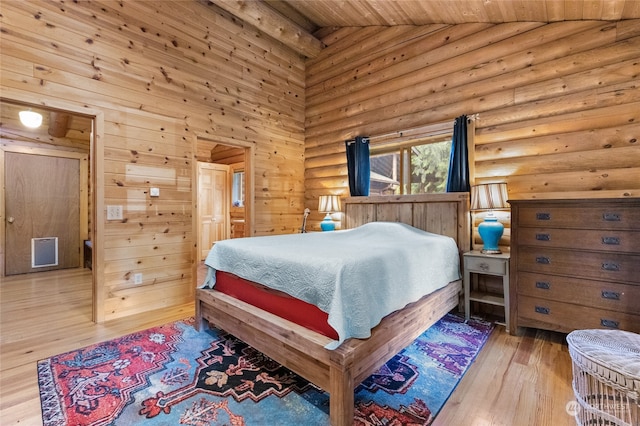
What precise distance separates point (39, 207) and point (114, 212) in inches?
127

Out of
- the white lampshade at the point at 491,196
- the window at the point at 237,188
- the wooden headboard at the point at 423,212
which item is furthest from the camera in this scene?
the window at the point at 237,188

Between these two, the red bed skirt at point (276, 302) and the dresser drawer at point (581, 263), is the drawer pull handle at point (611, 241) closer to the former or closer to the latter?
the dresser drawer at point (581, 263)

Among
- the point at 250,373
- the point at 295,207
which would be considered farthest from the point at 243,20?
the point at 250,373

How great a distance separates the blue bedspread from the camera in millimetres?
1588

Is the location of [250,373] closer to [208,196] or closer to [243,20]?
[243,20]

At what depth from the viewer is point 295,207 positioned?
16.4 feet

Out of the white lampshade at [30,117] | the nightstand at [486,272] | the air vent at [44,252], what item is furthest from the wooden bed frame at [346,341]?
the air vent at [44,252]

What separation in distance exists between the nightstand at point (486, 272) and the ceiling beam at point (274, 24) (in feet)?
13.2

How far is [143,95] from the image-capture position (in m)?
3.14

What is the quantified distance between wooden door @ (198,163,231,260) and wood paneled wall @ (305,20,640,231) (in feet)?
11.7

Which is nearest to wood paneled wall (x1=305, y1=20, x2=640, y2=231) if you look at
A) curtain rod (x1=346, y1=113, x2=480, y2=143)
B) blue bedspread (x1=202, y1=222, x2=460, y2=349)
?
curtain rod (x1=346, y1=113, x2=480, y2=143)

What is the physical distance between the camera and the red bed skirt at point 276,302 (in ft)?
5.57

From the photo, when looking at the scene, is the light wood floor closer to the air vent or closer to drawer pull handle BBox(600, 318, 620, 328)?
drawer pull handle BBox(600, 318, 620, 328)

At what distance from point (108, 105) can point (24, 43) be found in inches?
27.7
